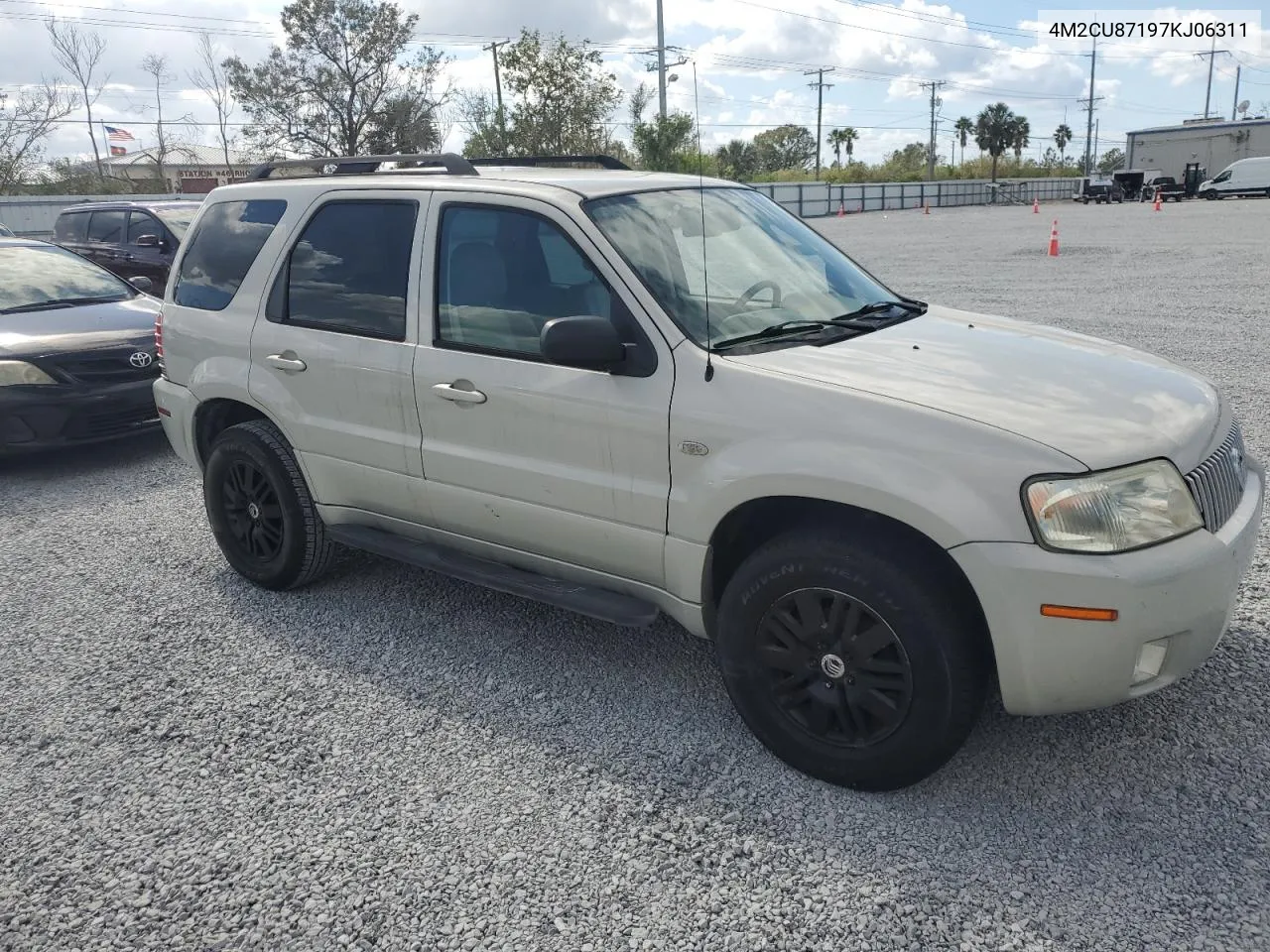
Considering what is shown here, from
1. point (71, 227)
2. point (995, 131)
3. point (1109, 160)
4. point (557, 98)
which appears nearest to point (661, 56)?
point (557, 98)

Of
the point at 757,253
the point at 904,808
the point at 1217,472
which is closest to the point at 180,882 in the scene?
the point at 904,808

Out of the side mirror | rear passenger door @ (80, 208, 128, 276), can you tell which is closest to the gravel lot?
the side mirror

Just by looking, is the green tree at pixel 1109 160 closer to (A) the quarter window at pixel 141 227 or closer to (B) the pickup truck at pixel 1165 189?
(B) the pickup truck at pixel 1165 189

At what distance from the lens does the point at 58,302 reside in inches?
307

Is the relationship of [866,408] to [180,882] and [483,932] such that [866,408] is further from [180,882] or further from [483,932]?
[180,882]

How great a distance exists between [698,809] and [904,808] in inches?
24.5

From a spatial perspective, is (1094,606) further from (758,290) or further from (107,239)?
(107,239)

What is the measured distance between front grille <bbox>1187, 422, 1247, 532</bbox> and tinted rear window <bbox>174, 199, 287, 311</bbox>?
3.83 meters

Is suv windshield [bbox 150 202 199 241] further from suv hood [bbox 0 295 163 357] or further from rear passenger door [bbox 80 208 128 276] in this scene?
suv hood [bbox 0 295 163 357]

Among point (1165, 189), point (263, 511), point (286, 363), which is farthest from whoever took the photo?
point (1165, 189)

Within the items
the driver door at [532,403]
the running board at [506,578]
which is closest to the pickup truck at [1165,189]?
the driver door at [532,403]

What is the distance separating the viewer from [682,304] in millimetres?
3350

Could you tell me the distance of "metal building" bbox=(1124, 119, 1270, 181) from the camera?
177ft

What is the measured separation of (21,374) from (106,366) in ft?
1.74
